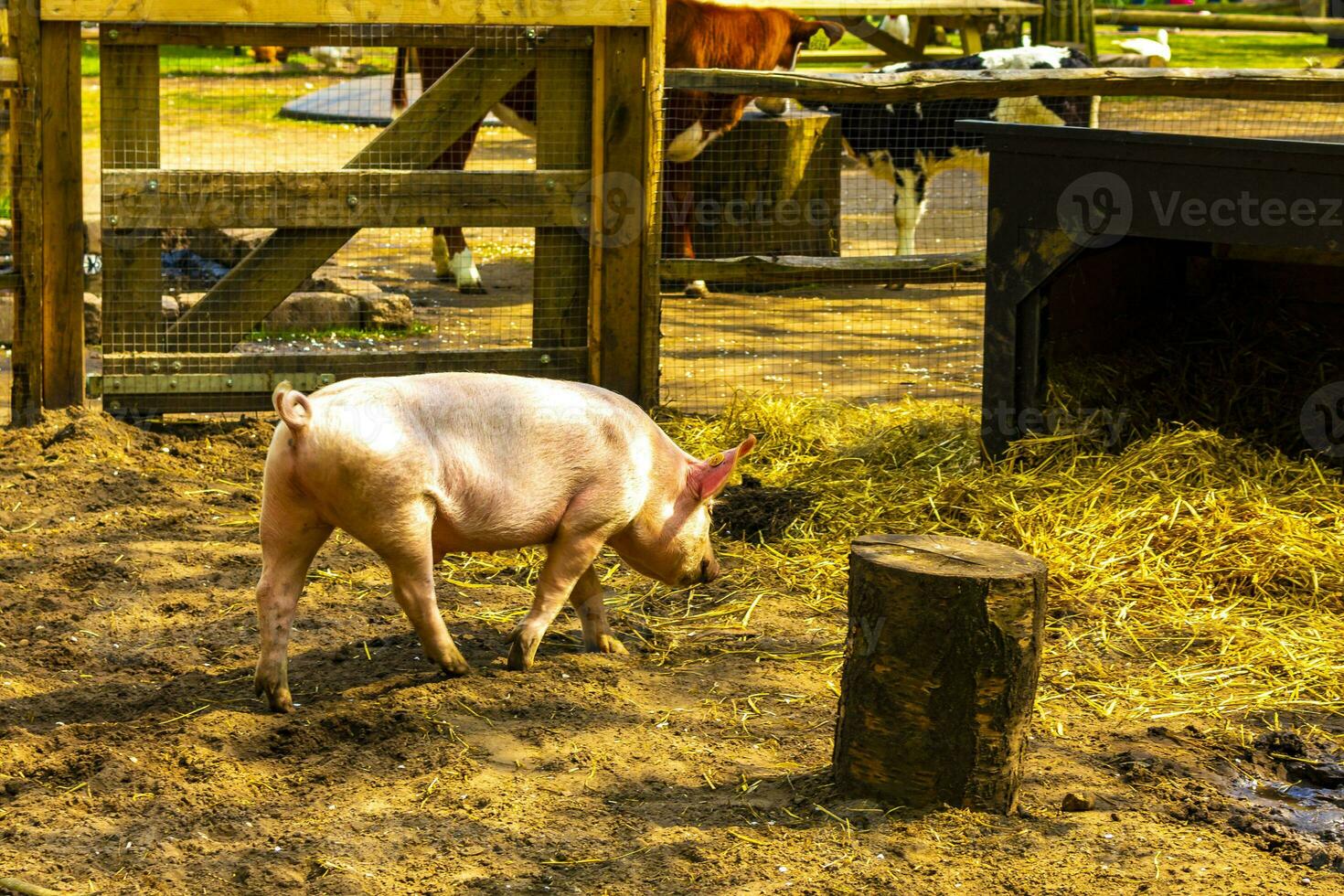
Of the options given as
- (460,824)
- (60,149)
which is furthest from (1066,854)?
(60,149)

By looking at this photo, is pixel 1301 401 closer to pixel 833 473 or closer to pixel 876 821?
pixel 833 473

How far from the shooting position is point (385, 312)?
8.80 metres

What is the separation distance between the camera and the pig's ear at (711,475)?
4505mm

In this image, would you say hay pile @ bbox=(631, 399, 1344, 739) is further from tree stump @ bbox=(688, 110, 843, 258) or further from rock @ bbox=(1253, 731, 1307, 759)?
tree stump @ bbox=(688, 110, 843, 258)

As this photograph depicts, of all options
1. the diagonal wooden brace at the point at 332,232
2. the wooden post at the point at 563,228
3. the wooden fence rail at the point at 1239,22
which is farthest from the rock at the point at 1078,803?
the wooden fence rail at the point at 1239,22

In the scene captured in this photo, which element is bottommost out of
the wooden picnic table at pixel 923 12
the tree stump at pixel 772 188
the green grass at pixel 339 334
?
the green grass at pixel 339 334

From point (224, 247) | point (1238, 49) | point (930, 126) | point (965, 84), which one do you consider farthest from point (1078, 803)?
point (1238, 49)

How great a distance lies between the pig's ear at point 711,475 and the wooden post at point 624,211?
102 inches

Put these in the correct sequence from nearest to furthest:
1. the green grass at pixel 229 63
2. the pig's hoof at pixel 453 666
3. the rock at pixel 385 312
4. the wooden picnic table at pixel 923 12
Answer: the pig's hoof at pixel 453 666
the rock at pixel 385 312
the wooden picnic table at pixel 923 12
the green grass at pixel 229 63

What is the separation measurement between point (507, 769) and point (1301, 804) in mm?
1858

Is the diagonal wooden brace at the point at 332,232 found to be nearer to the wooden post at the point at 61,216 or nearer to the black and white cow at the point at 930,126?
the wooden post at the point at 61,216

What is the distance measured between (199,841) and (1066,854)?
1851 mm

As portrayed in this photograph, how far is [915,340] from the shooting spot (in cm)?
903

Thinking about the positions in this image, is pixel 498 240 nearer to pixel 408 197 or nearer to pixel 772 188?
pixel 772 188
